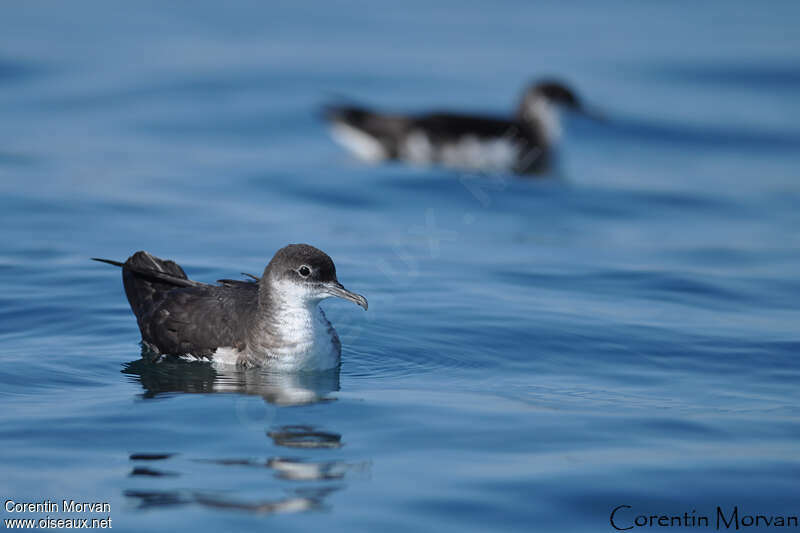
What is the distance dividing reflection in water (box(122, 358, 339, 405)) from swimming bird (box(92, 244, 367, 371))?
0.08 metres

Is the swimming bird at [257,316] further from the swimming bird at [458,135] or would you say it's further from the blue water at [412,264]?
the swimming bird at [458,135]

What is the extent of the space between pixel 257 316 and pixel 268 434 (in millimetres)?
1583

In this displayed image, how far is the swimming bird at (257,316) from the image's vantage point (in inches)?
337

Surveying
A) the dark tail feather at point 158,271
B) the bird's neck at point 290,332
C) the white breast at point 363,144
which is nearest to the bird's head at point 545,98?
the white breast at point 363,144

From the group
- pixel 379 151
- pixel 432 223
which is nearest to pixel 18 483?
pixel 432 223

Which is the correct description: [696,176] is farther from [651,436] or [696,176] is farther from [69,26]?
[69,26]

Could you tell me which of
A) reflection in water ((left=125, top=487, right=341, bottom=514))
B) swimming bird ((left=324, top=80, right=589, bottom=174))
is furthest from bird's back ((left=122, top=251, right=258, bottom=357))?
swimming bird ((left=324, top=80, right=589, bottom=174))

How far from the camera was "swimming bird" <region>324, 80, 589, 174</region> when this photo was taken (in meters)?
18.4

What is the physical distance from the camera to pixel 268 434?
741 cm

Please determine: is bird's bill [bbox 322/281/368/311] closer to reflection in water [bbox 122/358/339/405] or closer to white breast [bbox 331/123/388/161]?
reflection in water [bbox 122/358/339/405]

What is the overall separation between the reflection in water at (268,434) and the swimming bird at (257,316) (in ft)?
0.39

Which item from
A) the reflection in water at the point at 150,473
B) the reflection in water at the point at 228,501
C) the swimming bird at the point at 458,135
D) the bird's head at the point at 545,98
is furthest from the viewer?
the bird's head at the point at 545,98

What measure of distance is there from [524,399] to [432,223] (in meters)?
6.73

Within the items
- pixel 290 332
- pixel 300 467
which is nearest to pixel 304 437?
pixel 300 467
